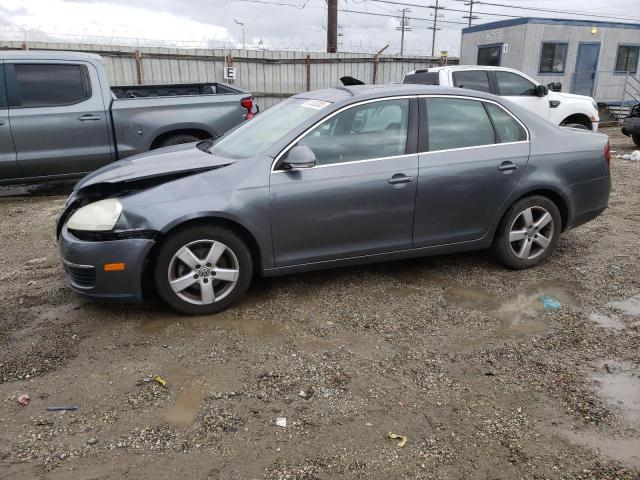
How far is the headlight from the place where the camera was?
366cm

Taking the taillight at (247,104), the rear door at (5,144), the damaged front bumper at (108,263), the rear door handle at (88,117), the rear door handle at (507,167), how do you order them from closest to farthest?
the damaged front bumper at (108,263)
the rear door handle at (507,167)
the rear door at (5,144)
the rear door handle at (88,117)
the taillight at (247,104)

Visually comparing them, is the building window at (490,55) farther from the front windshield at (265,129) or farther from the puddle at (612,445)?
the puddle at (612,445)

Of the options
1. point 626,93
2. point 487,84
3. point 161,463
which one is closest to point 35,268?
point 161,463

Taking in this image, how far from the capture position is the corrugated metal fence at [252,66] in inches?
554

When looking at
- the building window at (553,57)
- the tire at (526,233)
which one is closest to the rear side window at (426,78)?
the tire at (526,233)

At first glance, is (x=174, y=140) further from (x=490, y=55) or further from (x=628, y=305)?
(x=490, y=55)

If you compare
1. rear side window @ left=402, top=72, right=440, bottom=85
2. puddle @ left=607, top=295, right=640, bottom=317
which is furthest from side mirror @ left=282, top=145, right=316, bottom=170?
rear side window @ left=402, top=72, right=440, bottom=85

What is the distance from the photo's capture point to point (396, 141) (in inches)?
169

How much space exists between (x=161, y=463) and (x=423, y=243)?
2696mm

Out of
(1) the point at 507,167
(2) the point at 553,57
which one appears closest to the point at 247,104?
(1) the point at 507,167

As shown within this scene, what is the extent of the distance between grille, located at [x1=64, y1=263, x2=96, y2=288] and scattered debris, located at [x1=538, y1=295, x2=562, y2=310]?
3.36 m

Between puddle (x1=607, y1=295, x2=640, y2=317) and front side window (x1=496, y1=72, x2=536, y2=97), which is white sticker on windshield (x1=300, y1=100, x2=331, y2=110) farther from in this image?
front side window (x1=496, y1=72, x2=536, y2=97)

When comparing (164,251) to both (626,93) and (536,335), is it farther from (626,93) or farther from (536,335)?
(626,93)

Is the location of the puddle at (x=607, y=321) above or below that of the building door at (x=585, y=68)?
below
